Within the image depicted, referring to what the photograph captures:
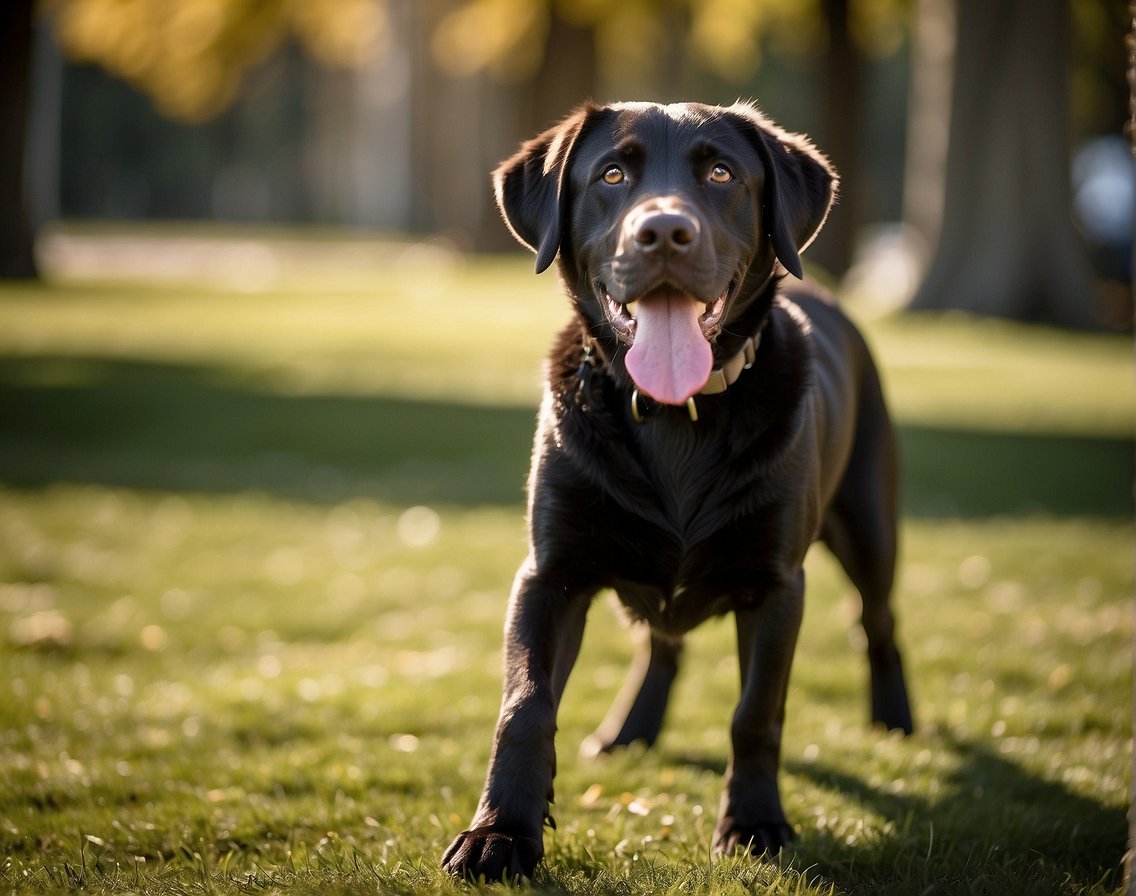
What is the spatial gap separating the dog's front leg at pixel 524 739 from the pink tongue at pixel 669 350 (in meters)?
0.61

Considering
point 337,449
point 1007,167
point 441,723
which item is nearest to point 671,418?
point 441,723

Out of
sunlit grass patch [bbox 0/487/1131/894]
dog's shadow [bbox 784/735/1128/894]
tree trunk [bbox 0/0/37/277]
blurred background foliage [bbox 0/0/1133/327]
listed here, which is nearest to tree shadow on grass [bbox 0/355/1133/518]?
sunlit grass patch [bbox 0/487/1131/894]

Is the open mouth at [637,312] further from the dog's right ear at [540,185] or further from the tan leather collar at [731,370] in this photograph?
the dog's right ear at [540,185]

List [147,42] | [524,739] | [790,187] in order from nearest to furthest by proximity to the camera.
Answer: [524,739] → [790,187] → [147,42]

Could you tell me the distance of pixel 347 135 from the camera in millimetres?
74062

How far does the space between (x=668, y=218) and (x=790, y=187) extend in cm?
69

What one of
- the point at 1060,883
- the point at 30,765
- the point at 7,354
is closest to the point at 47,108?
the point at 7,354

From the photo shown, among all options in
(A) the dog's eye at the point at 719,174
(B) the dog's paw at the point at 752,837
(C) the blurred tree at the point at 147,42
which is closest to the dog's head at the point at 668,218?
(A) the dog's eye at the point at 719,174

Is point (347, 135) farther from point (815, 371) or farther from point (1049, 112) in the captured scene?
point (815, 371)

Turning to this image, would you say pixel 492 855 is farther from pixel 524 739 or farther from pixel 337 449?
pixel 337 449

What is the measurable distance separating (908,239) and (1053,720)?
1809 centimetres

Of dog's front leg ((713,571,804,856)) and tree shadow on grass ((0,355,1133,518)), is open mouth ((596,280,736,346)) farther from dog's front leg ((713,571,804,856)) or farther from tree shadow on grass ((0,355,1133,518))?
tree shadow on grass ((0,355,1133,518))

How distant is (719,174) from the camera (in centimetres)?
379

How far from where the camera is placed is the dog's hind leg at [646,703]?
15.7 feet
